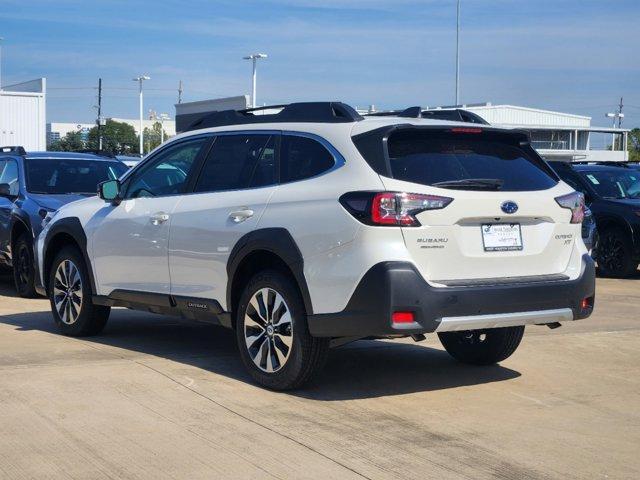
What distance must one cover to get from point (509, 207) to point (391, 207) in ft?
2.85

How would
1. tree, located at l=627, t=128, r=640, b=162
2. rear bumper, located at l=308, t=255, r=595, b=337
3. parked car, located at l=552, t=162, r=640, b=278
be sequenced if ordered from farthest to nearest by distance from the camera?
tree, located at l=627, t=128, r=640, b=162 < parked car, located at l=552, t=162, r=640, b=278 < rear bumper, located at l=308, t=255, r=595, b=337

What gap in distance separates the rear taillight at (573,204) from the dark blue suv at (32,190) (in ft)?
21.3

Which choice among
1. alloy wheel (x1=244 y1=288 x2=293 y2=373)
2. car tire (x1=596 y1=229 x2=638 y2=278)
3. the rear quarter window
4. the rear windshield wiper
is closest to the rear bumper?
alloy wheel (x1=244 y1=288 x2=293 y2=373)

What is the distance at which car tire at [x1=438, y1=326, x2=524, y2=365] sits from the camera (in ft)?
24.4

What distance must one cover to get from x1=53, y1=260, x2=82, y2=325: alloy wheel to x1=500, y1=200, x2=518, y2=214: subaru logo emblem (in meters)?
3.97

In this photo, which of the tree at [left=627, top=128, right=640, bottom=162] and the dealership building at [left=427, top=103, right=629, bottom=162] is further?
the tree at [left=627, top=128, right=640, bottom=162]

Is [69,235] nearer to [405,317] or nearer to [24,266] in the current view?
[24,266]

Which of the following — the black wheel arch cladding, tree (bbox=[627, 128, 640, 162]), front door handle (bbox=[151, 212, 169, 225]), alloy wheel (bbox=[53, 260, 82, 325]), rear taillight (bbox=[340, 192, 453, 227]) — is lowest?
alloy wheel (bbox=[53, 260, 82, 325])

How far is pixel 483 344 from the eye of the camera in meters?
7.56

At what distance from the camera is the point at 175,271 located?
24.3ft

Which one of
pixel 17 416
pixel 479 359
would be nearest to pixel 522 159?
pixel 479 359

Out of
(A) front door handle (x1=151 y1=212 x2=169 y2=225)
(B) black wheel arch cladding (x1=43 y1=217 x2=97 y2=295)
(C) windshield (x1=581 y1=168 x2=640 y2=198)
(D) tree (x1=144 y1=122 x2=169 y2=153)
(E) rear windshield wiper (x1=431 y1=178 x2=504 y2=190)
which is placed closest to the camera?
(E) rear windshield wiper (x1=431 y1=178 x2=504 y2=190)

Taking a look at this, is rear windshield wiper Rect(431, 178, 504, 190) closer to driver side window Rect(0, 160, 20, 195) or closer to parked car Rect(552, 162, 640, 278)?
driver side window Rect(0, 160, 20, 195)

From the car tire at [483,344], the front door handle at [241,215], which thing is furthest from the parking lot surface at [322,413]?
the front door handle at [241,215]
